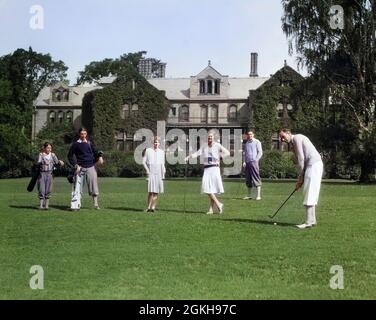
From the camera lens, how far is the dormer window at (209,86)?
77.7 meters

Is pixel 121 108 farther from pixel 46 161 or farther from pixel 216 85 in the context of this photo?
pixel 46 161

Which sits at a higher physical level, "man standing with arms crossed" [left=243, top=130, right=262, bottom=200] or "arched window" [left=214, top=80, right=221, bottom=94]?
"arched window" [left=214, top=80, right=221, bottom=94]

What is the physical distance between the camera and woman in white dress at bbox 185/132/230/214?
15.1 m

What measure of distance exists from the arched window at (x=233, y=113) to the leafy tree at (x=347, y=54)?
118 ft

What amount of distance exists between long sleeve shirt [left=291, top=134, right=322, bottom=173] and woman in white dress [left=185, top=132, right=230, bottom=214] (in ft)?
9.86

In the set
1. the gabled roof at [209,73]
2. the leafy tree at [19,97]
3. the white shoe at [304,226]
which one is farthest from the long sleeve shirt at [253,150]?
the gabled roof at [209,73]

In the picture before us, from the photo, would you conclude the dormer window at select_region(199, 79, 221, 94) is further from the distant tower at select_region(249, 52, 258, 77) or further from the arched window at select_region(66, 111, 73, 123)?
the arched window at select_region(66, 111, 73, 123)

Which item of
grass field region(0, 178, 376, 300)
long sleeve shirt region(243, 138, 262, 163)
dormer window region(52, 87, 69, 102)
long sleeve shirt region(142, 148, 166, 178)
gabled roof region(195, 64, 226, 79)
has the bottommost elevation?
grass field region(0, 178, 376, 300)

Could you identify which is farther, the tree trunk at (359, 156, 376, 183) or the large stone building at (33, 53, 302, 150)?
the large stone building at (33, 53, 302, 150)

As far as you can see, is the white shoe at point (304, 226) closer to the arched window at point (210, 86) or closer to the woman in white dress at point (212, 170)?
the woman in white dress at point (212, 170)

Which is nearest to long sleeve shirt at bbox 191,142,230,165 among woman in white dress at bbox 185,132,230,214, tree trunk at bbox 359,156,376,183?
woman in white dress at bbox 185,132,230,214
